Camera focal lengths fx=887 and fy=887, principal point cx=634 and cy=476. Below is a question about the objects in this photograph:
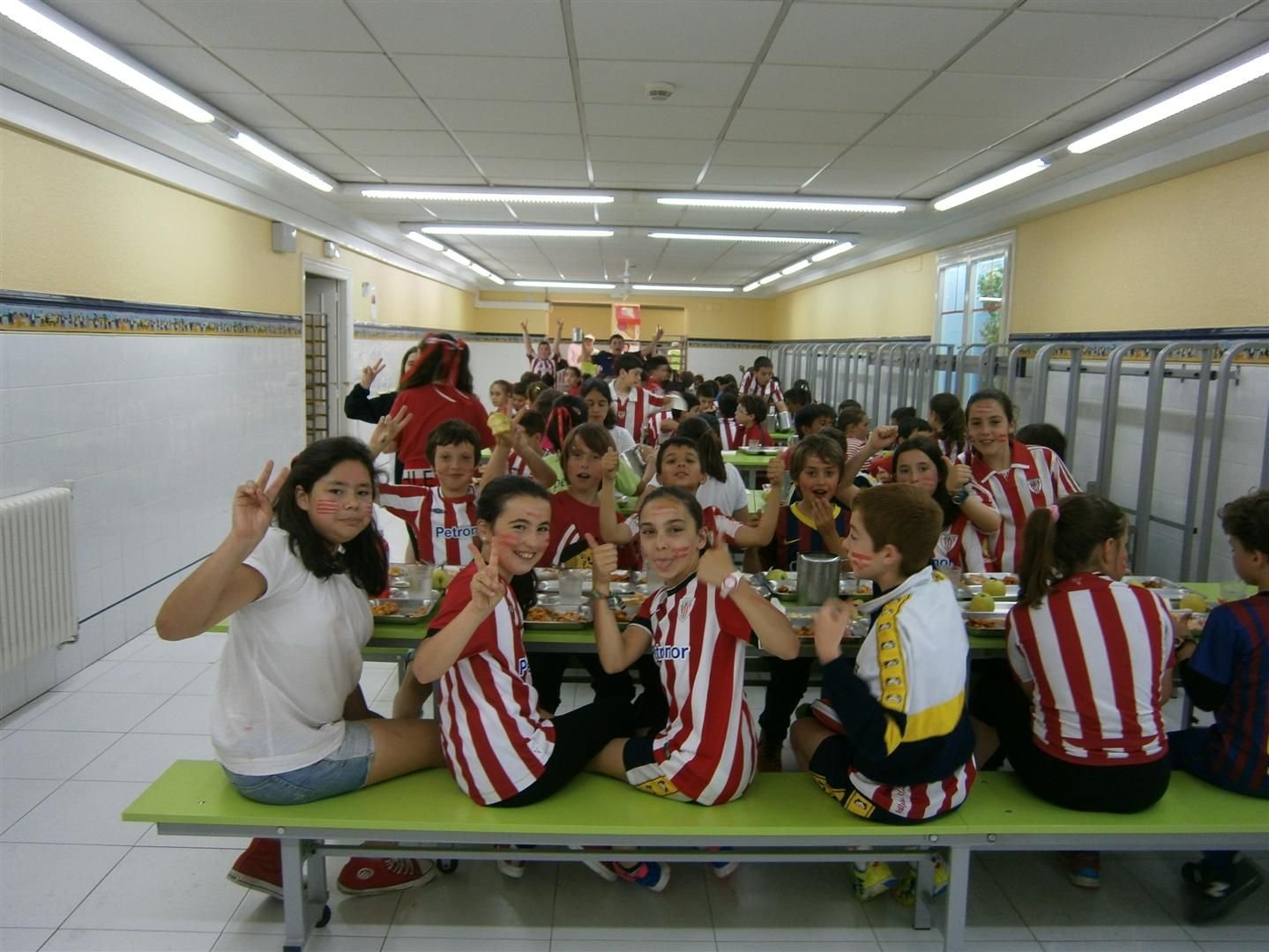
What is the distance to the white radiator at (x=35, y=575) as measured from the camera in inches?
141

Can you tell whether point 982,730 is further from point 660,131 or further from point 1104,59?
point 660,131

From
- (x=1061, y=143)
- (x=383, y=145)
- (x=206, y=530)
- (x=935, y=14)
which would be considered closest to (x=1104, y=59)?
(x=935, y=14)

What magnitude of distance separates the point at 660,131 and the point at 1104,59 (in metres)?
2.39

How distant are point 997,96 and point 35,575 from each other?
4.99 meters

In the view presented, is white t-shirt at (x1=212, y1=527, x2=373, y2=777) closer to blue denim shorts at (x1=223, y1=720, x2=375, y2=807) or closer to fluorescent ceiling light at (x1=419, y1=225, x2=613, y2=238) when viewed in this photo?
blue denim shorts at (x1=223, y1=720, x2=375, y2=807)

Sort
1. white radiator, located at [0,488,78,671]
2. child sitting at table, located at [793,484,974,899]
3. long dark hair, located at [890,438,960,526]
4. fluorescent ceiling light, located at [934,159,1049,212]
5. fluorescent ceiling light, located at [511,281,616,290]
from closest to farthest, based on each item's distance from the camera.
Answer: child sitting at table, located at [793,484,974,899], long dark hair, located at [890,438,960,526], white radiator, located at [0,488,78,671], fluorescent ceiling light, located at [934,159,1049,212], fluorescent ceiling light, located at [511,281,616,290]

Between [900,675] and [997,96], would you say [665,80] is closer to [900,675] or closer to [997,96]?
[997,96]

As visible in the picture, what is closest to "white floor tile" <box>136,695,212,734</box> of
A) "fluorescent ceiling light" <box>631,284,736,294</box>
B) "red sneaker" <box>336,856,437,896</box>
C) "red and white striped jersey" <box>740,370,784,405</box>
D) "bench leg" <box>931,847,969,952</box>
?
"red sneaker" <box>336,856,437,896</box>

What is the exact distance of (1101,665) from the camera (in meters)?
2.24

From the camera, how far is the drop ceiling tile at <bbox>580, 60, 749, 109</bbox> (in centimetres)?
412

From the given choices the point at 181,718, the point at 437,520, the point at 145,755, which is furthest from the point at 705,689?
the point at 181,718

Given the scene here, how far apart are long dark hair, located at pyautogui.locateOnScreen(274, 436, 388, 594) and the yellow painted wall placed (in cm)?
470

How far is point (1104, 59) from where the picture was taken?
12.7 feet

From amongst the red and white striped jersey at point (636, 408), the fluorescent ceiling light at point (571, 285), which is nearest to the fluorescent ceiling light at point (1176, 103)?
the red and white striped jersey at point (636, 408)
